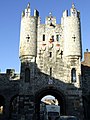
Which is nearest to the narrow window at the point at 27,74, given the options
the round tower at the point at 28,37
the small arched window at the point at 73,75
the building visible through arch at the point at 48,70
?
the building visible through arch at the point at 48,70

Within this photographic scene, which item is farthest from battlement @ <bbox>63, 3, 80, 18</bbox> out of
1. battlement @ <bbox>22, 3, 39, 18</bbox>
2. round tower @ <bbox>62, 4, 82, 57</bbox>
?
battlement @ <bbox>22, 3, 39, 18</bbox>

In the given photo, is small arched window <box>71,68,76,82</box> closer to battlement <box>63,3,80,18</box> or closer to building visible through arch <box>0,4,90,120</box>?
building visible through arch <box>0,4,90,120</box>

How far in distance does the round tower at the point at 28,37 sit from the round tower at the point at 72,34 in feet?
10.9

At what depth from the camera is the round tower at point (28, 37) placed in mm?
27531

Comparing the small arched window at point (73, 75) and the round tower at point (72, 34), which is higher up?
the round tower at point (72, 34)

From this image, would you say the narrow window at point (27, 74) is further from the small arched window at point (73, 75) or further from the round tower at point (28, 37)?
the small arched window at point (73, 75)

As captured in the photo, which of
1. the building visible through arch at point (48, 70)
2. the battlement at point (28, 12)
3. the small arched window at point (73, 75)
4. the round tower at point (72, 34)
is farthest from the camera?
the battlement at point (28, 12)

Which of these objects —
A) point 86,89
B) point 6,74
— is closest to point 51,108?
point 86,89

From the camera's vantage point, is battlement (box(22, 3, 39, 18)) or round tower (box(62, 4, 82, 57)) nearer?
round tower (box(62, 4, 82, 57))

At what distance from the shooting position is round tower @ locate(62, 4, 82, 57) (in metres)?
27.5

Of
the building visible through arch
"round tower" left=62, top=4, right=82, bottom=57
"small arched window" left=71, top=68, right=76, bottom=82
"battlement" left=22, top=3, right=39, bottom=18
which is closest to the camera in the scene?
the building visible through arch

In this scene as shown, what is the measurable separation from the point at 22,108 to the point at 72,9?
12306mm

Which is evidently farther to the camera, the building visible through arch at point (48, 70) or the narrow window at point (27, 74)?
the narrow window at point (27, 74)

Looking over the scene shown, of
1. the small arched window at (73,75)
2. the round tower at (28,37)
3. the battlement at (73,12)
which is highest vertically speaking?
the battlement at (73,12)
